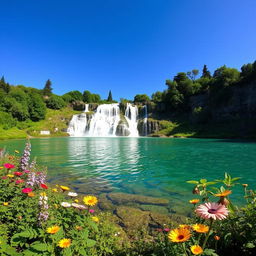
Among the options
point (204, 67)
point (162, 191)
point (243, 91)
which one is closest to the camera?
point (162, 191)

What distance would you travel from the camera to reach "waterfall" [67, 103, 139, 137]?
7059 cm

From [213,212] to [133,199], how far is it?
5.93 metres

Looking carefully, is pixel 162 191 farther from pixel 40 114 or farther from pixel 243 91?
pixel 40 114

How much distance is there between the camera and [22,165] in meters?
4.57

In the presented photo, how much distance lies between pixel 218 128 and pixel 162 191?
59166 millimetres

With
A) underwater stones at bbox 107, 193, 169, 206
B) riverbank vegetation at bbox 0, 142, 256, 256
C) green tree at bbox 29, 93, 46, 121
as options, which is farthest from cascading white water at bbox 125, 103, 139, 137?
riverbank vegetation at bbox 0, 142, 256, 256

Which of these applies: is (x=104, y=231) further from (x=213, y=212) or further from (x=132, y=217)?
(x=213, y=212)

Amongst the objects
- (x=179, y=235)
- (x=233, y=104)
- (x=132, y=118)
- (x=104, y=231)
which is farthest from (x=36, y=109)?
(x=179, y=235)

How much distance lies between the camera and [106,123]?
72.6 m

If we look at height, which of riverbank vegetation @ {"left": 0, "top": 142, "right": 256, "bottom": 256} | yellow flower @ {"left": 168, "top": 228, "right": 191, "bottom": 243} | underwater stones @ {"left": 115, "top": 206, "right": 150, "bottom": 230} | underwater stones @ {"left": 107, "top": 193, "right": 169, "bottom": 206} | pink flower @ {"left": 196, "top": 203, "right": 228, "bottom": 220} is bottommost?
underwater stones @ {"left": 107, "top": 193, "right": 169, "bottom": 206}

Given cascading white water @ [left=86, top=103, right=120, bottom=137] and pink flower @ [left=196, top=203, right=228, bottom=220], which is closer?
pink flower @ [left=196, top=203, right=228, bottom=220]

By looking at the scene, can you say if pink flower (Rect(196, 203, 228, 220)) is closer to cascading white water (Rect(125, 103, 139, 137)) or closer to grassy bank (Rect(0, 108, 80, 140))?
cascading white water (Rect(125, 103, 139, 137))

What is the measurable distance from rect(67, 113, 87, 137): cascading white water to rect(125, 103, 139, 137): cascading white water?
62.0 ft

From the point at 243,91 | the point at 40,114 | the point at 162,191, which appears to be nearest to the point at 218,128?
the point at 243,91
